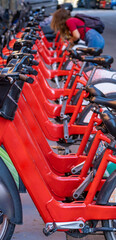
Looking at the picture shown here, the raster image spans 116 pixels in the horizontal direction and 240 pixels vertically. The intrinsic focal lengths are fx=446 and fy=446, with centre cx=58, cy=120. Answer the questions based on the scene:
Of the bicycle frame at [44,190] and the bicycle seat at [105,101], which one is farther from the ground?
the bicycle seat at [105,101]

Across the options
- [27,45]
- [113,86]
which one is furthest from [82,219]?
[113,86]

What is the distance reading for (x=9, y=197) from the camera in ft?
7.62

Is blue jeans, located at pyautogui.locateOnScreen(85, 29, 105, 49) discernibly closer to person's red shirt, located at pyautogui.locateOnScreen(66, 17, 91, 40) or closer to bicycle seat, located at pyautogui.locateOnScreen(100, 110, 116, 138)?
person's red shirt, located at pyautogui.locateOnScreen(66, 17, 91, 40)

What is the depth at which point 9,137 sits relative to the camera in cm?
229

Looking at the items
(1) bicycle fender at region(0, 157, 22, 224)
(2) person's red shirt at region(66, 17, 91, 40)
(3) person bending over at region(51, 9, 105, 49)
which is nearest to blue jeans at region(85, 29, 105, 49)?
(3) person bending over at region(51, 9, 105, 49)

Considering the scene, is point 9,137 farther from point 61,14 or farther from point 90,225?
point 61,14

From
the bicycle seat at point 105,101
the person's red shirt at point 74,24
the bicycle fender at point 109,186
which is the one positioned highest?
the bicycle seat at point 105,101

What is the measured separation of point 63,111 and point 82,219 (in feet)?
7.68

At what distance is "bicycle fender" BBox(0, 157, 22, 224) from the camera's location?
2.30 metres

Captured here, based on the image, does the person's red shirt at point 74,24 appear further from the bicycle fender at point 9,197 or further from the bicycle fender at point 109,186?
the bicycle fender at point 9,197

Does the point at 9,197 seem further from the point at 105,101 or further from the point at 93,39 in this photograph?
the point at 93,39

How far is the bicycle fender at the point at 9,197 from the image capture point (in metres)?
2.30

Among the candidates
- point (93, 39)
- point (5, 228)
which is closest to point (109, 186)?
→ point (5, 228)

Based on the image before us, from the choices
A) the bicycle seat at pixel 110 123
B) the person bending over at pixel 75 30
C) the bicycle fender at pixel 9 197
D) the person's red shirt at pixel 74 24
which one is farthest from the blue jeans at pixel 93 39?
the bicycle fender at pixel 9 197
